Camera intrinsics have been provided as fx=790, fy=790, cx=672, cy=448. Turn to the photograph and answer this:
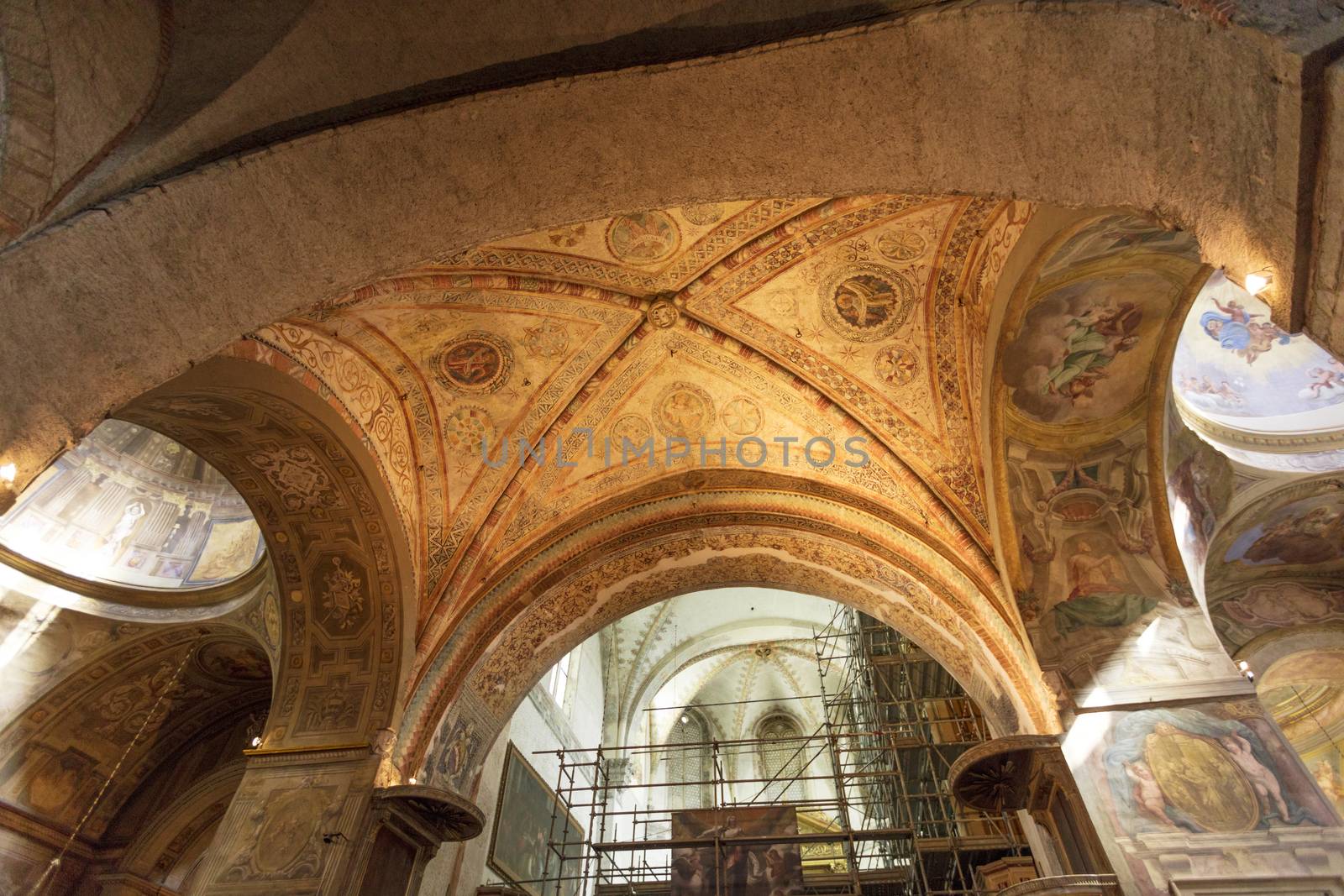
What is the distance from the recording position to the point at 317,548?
830cm

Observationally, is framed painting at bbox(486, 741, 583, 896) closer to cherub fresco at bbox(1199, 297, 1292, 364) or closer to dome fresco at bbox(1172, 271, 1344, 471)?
dome fresco at bbox(1172, 271, 1344, 471)

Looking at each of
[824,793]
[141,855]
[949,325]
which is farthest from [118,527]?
[824,793]

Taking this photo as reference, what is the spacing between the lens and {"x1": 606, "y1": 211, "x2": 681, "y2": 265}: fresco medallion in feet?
25.2

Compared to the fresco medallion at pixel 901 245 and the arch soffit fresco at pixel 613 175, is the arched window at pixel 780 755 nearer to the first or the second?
the fresco medallion at pixel 901 245

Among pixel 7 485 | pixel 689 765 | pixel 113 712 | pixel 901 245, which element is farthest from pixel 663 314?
pixel 689 765

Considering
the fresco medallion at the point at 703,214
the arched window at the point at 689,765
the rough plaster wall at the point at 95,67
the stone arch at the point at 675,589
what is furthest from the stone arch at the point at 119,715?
the arched window at the point at 689,765

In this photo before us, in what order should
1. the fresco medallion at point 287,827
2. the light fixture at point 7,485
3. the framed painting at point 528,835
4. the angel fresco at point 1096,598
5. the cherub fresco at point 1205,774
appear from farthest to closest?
the framed painting at point 528,835 < the fresco medallion at point 287,827 < the angel fresco at point 1096,598 < the cherub fresco at point 1205,774 < the light fixture at point 7,485

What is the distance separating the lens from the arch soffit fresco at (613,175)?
8.16 ft

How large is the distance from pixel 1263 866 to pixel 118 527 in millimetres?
13257

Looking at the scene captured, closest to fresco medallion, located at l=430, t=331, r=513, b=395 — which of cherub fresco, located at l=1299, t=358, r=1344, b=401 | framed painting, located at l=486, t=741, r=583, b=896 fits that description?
framed painting, located at l=486, t=741, r=583, b=896

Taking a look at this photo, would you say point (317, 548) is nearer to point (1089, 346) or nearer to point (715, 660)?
point (1089, 346)

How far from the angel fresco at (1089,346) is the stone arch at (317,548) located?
260 inches

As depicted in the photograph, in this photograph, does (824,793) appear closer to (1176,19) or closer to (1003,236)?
(1003,236)

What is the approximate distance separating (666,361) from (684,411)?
66cm
